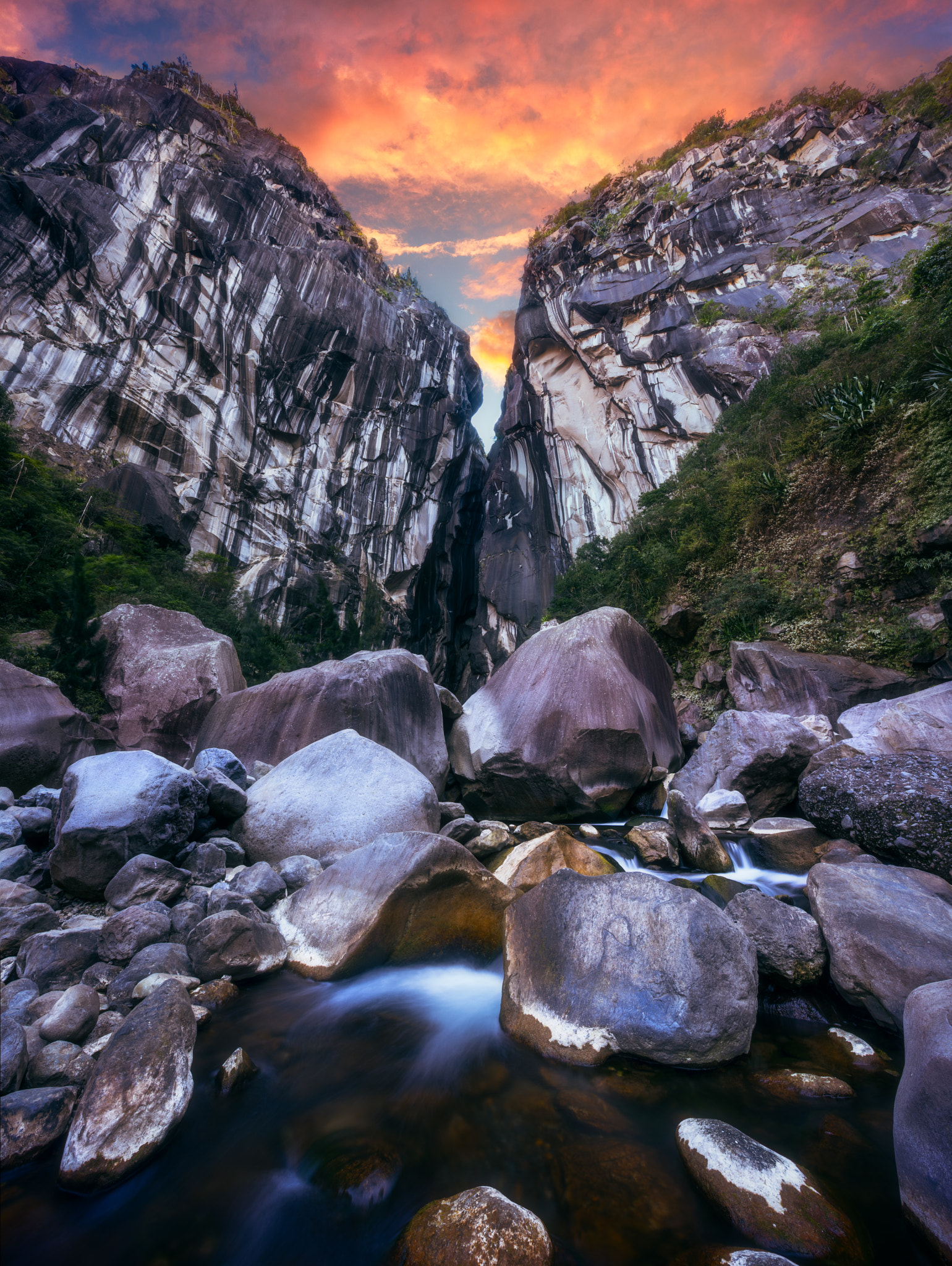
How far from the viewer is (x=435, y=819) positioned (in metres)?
5.66

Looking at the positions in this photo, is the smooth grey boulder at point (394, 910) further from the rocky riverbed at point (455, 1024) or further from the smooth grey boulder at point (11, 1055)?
the smooth grey boulder at point (11, 1055)

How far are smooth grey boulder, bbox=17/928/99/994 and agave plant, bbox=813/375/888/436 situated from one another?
49.9 ft

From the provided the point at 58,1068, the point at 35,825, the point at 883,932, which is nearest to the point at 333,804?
the point at 35,825

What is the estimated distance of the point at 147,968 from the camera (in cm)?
291

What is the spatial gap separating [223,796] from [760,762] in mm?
6504

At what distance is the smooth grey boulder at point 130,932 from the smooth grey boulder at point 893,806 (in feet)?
19.1

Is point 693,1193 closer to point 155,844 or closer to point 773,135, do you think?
point 155,844

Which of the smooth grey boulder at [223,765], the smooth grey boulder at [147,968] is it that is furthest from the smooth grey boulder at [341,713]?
the smooth grey boulder at [147,968]

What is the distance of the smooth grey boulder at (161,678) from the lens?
30.2ft

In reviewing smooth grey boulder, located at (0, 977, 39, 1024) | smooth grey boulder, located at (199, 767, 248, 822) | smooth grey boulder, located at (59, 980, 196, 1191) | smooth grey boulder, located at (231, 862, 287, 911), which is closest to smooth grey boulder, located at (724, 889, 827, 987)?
smooth grey boulder, located at (59, 980, 196, 1191)

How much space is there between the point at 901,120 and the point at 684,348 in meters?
15.4

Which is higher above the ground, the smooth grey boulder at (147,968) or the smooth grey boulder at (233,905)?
the smooth grey boulder at (233,905)

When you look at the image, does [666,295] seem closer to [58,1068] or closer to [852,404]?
[852,404]

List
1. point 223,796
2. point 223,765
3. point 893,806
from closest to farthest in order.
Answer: point 893,806
point 223,796
point 223,765
